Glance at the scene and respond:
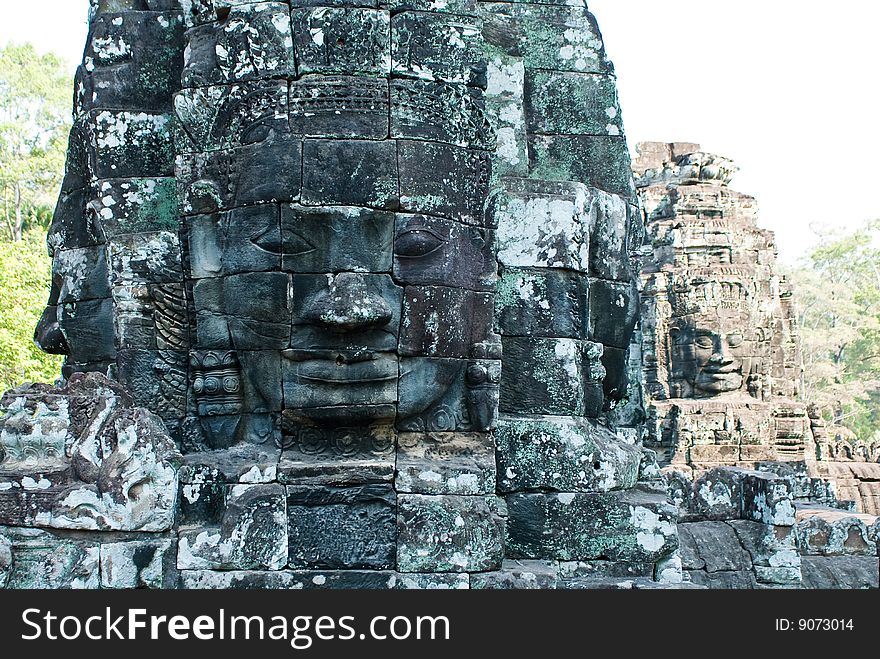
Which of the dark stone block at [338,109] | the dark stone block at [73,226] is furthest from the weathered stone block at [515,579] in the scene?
the dark stone block at [73,226]

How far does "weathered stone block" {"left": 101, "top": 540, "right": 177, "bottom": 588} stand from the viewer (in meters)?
4.13

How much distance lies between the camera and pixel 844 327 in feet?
137

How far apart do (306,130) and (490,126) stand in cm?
85

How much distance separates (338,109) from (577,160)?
1431mm

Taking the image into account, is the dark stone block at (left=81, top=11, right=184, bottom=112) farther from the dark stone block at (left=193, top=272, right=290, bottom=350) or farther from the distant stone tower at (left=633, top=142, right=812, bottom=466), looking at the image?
the distant stone tower at (left=633, top=142, right=812, bottom=466)

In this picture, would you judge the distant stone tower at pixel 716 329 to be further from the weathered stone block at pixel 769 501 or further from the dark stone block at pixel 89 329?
the dark stone block at pixel 89 329

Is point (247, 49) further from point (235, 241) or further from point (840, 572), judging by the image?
point (840, 572)

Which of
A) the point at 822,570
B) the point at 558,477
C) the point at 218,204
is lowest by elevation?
the point at 822,570

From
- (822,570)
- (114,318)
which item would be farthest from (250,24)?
(822,570)

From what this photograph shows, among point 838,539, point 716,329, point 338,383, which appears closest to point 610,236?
point 338,383

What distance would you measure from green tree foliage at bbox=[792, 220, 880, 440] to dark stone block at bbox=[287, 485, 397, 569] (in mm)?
31732

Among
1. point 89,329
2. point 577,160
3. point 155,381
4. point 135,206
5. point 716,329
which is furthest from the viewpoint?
point 716,329

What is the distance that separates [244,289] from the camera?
4.40 m

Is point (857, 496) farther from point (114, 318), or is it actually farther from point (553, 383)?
point (114, 318)
